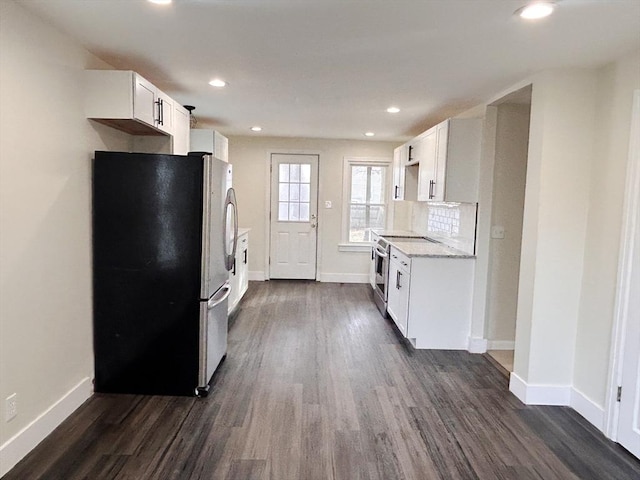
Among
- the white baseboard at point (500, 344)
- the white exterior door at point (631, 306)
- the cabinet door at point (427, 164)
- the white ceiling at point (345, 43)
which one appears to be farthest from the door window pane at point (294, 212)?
the white exterior door at point (631, 306)

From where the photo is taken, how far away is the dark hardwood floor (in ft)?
7.07

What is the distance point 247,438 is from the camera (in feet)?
7.95

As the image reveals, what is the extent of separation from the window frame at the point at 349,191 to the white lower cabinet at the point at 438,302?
2861mm

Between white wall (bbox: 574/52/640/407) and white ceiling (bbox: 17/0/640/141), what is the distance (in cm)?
21

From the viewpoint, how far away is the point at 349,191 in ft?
22.1

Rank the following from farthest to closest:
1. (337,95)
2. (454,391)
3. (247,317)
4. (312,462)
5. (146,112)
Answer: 1. (247,317)
2. (337,95)
3. (454,391)
4. (146,112)
5. (312,462)

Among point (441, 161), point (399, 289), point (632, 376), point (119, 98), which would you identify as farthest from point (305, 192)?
point (632, 376)

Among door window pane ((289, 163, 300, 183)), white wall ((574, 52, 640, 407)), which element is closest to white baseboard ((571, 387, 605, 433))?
white wall ((574, 52, 640, 407))

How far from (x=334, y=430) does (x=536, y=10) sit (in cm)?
250

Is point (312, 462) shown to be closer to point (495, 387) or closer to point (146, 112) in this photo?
point (495, 387)

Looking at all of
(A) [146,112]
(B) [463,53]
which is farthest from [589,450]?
(A) [146,112]

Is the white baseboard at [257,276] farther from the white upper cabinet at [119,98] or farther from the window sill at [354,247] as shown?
the white upper cabinet at [119,98]

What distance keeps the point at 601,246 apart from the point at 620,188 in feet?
1.28

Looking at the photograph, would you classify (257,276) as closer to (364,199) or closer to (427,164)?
(364,199)
